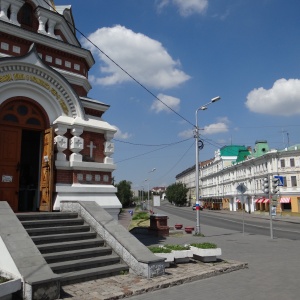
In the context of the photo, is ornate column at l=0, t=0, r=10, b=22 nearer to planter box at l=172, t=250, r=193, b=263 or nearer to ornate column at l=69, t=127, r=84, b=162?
ornate column at l=69, t=127, r=84, b=162

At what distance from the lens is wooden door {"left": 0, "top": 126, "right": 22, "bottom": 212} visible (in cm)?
998

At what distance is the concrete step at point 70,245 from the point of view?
24.6 ft

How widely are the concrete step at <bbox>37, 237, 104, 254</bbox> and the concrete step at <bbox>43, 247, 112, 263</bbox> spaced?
14 centimetres

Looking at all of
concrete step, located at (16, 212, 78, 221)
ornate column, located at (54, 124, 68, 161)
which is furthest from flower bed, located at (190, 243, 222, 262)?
ornate column, located at (54, 124, 68, 161)

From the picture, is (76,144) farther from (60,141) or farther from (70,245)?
(70,245)

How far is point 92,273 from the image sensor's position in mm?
7203

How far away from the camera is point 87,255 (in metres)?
7.86

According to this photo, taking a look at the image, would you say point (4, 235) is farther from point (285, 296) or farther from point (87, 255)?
point (285, 296)

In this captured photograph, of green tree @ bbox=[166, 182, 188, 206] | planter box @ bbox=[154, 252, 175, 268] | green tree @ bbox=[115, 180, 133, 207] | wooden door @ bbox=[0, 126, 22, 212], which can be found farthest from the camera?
green tree @ bbox=[166, 182, 188, 206]

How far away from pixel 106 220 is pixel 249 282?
3.76m

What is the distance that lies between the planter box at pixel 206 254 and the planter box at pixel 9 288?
4.98 m

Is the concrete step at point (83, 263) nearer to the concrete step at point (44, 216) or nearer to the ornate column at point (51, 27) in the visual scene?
the concrete step at point (44, 216)

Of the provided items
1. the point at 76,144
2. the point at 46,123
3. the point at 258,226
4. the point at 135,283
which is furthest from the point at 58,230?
the point at 258,226

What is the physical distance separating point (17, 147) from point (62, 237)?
3461 mm
